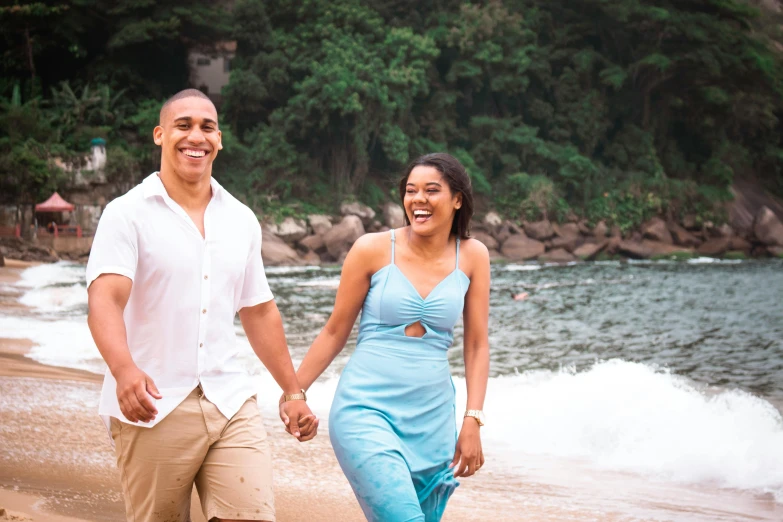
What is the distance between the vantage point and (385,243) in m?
3.09

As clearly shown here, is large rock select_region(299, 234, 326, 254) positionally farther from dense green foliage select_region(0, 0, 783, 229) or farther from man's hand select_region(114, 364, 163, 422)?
man's hand select_region(114, 364, 163, 422)

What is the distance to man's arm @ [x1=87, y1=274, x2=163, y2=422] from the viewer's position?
2.29m

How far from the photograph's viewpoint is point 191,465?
251 centimetres

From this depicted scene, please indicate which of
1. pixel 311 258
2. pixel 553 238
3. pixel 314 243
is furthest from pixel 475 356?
pixel 553 238

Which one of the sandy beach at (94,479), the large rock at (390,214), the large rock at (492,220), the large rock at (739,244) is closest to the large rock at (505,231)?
the large rock at (492,220)

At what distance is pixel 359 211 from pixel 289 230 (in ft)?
12.4

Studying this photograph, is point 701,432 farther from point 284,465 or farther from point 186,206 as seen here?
point 186,206

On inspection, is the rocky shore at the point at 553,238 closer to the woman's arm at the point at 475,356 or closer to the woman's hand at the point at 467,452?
the woman's arm at the point at 475,356

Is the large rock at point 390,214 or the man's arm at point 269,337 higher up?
the man's arm at point 269,337

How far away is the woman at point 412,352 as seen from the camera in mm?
2768

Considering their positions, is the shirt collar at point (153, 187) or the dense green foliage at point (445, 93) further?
the dense green foliage at point (445, 93)

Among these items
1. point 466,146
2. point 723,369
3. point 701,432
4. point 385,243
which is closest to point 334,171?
point 466,146

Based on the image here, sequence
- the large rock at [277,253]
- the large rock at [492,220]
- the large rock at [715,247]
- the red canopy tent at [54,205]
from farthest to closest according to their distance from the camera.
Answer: the large rock at [715,247] → the large rock at [492,220] → the large rock at [277,253] → the red canopy tent at [54,205]

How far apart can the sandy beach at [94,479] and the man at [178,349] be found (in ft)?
5.50
